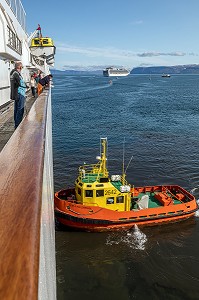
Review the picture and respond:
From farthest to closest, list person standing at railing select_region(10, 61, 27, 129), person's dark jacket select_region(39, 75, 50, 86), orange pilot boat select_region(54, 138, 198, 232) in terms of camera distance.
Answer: person's dark jacket select_region(39, 75, 50, 86)
orange pilot boat select_region(54, 138, 198, 232)
person standing at railing select_region(10, 61, 27, 129)

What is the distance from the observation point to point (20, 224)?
1.51 metres

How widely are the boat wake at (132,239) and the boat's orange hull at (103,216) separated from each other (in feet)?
1.62

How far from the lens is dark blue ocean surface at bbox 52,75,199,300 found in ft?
44.7

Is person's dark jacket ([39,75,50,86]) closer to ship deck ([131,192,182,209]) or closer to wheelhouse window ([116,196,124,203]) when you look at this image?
wheelhouse window ([116,196,124,203])

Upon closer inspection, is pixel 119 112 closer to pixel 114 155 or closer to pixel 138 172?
pixel 114 155

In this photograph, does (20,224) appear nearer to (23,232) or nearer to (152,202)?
(23,232)

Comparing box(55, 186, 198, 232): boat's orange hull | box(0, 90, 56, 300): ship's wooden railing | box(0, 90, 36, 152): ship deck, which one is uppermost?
box(0, 90, 56, 300): ship's wooden railing

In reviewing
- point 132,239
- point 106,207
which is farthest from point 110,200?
point 132,239

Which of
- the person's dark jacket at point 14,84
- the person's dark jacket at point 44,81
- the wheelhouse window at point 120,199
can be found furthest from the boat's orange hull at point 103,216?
the person's dark jacket at point 14,84

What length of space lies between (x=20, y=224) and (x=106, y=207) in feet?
56.2

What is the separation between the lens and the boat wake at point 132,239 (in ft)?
56.4

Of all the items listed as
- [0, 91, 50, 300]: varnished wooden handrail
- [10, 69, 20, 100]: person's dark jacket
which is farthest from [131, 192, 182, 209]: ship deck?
[0, 91, 50, 300]: varnished wooden handrail

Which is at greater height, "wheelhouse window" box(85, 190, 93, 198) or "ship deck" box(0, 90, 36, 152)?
"ship deck" box(0, 90, 36, 152)

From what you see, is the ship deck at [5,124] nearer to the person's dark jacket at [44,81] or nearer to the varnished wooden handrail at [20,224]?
the varnished wooden handrail at [20,224]
